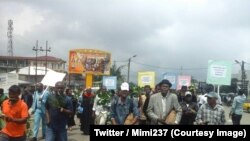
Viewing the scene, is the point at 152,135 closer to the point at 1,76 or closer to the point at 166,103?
the point at 166,103

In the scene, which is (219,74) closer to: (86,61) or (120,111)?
(120,111)

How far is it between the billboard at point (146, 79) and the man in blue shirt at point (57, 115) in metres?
11.7

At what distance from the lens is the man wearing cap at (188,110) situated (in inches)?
501

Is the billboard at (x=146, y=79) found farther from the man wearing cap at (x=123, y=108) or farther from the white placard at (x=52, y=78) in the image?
the man wearing cap at (x=123, y=108)

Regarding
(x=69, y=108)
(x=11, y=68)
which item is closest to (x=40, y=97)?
(x=69, y=108)

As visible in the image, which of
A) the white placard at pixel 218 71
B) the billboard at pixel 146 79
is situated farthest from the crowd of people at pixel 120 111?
the billboard at pixel 146 79

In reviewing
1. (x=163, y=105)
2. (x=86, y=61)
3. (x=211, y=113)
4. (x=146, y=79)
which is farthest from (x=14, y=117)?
(x=86, y=61)

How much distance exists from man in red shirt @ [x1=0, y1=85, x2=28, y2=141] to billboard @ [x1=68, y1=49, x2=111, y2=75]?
25571 millimetres

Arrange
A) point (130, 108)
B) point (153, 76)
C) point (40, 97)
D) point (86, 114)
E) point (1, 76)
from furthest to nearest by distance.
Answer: point (1, 76) < point (153, 76) < point (86, 114) < point (40, 97) < point (130, 108)

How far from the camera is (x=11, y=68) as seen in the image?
465 feet

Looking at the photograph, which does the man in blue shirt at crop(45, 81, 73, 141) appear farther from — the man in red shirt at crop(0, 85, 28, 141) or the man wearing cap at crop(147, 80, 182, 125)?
the man wearing cap at crop(147, 80, 182, 125)

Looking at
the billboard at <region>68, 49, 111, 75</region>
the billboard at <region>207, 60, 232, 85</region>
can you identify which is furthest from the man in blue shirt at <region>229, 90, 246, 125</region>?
the billboard at <region>68, 49, 111, 75</region>

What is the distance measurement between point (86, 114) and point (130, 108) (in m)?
7.38

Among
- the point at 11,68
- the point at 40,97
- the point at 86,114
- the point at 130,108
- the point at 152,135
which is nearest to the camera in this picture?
the point at 152,135
